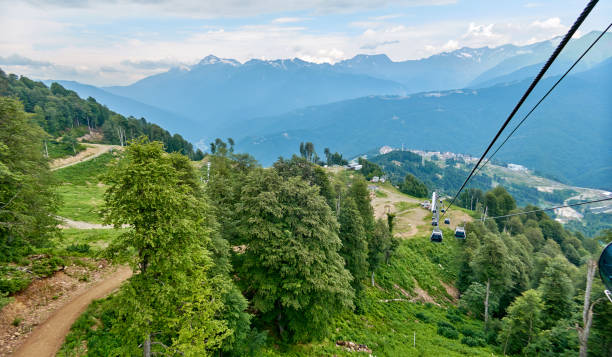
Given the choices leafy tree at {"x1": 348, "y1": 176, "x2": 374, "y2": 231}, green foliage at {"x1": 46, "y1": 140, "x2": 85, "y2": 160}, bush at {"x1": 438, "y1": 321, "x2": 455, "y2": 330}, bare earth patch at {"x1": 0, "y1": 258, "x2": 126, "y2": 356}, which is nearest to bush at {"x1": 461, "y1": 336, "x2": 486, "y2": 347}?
bush at {"x1": 438, "y1": 321, "x2": 455, "y2": 330}

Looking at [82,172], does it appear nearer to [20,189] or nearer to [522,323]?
[20,189]

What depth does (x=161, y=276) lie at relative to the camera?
12117mm

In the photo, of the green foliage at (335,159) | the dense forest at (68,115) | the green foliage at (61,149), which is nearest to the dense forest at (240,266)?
the green foliage at (61,149)

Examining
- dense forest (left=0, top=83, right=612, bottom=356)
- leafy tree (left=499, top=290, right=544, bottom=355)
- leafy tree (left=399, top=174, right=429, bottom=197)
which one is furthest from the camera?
leafy tree (left=399, top=174, right=429, bottom=197)

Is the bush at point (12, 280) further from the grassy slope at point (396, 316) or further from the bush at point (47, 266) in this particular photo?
the grassy slope at point (396, 316)

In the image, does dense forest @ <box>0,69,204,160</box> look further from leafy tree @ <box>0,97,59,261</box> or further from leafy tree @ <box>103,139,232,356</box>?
leafy tree @ <box>103,139,232,356</box>

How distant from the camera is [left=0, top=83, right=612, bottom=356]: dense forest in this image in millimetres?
11672

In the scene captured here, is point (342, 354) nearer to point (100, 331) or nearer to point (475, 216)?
point (100, 331)

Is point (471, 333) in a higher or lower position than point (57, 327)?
lower

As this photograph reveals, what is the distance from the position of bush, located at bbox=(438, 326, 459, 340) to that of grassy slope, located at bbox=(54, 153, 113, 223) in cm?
4381

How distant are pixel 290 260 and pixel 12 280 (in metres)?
17.3

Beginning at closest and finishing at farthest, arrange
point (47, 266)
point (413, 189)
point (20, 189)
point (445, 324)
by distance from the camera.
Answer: point (20, 189), point (47, 266), point (445, 324), point (413, 189)

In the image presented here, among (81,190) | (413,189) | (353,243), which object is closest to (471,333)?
(353,243)

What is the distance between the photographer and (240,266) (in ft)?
78.9
